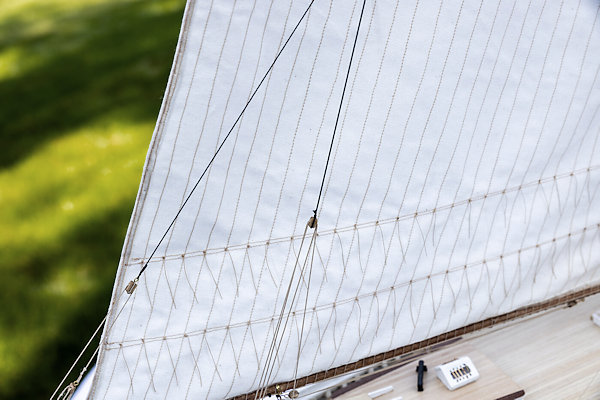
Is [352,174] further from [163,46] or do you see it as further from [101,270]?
[163,46]

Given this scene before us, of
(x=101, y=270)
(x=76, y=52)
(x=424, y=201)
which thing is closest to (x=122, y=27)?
(x=76, y=52)

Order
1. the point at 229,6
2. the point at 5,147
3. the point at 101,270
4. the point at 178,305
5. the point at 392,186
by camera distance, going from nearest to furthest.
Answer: the point at 229,6 < the point at 178,305 < the point at 392,186 < the point at 101,270 < the point at 5,147

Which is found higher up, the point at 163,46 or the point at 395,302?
the point at 163,46

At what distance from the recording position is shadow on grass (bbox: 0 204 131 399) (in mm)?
2732

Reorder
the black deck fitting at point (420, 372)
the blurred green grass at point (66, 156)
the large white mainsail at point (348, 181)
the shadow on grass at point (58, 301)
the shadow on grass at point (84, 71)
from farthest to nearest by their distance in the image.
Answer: the shadow on grass at point (84, 71), the blurred green grass at point (66, 156), the shadow on grass at point (58, 301), the black deck fitting at point (420, 372), the large white mainsail at point (348, 181)

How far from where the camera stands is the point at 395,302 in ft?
6.32

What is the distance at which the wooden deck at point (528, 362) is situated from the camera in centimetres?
199

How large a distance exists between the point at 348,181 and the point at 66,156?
102 inches

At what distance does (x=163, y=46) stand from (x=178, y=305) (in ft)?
11.1

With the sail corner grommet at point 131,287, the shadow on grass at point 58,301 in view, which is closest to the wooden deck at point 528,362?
the sail corner grommet at point 131,287

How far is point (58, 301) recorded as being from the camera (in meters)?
3.04

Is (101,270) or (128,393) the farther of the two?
(101,270)

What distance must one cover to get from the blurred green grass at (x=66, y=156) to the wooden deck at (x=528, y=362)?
5.07 ft

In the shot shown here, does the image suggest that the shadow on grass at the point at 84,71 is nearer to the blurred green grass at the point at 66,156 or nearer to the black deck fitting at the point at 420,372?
the blurred green grass at the point at 66,156
